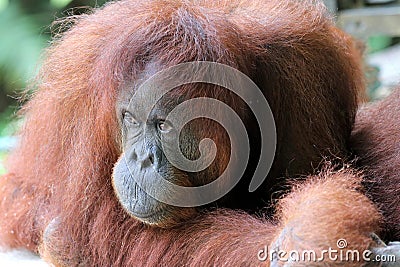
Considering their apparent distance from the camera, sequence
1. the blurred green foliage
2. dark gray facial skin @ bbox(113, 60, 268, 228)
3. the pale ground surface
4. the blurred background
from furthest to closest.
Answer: the blurred green foliage < the blurred background < the pale ground surface < dark gray facial skin @ bbox(113, 60, 268, 228)

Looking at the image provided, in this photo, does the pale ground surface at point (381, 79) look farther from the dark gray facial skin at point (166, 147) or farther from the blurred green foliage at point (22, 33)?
the blurred green foliage at point (22, 33)

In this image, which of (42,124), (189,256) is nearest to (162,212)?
(189,256)

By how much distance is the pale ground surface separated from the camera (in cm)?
231

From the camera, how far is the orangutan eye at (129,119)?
5.76 feet

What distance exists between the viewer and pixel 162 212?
173cm

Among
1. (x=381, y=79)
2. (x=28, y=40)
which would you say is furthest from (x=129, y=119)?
(x=28, y=40)

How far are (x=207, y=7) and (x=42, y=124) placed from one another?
69 cm

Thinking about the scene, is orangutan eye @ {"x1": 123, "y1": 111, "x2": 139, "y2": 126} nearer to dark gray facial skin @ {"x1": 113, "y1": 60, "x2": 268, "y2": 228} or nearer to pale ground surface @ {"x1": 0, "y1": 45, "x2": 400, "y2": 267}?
dark gray facial skin @ {"x1": 113, "y1": 60, "x2": 268, "y2": 228}

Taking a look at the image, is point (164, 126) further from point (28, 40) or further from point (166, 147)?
point (28, 40)

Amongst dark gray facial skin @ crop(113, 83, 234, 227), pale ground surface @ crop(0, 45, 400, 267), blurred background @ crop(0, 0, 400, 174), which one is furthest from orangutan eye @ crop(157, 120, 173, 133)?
blurred background @ crop(0, 0, 400, 174)

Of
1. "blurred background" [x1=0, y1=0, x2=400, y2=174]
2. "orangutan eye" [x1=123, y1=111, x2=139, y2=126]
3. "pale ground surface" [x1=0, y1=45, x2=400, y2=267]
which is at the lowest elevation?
"pale ground surface" [x1=0, y1=45, x2=400, y2=267]

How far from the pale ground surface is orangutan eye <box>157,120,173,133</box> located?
82 centimetres

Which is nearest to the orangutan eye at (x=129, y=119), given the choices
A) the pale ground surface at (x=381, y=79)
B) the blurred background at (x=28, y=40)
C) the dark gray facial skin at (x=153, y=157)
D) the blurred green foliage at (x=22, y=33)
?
the dark gray facial skin at (x=153, y=157)

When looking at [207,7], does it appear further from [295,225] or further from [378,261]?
[378,261]
